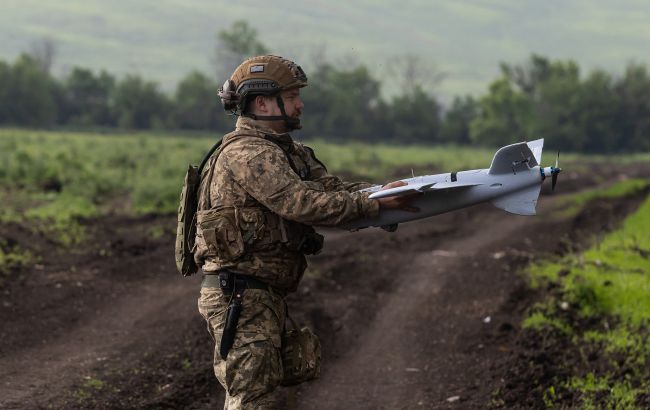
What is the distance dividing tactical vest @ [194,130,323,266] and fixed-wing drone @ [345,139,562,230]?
35 centimetres

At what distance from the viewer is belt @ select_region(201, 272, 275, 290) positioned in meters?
5.04

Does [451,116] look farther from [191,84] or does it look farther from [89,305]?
[89,305]

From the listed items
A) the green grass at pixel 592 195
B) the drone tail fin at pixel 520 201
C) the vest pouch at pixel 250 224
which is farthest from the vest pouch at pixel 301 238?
the green grass at pixel 592 195

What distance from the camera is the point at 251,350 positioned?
16.0 ft

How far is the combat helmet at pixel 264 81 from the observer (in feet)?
16.7

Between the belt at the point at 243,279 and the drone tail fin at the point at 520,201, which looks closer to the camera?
the belt at the point at 243,279

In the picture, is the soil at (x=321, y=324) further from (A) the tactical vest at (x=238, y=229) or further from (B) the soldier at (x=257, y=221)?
(A) the tactical vest at (x=238, y=229)

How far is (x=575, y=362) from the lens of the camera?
8.13 meters

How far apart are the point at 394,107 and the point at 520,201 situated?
74468 mm

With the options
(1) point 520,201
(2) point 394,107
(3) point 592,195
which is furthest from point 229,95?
(2) point 394,107

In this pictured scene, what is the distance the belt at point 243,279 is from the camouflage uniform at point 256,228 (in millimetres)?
24

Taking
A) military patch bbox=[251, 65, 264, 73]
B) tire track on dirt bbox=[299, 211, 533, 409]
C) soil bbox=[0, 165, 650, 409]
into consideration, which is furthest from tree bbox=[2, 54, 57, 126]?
military patch bbox=[251, 65, 264, 73]

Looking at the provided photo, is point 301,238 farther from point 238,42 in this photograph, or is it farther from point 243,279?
point 238,42

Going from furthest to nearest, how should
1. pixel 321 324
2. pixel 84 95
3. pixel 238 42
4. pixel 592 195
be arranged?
pixel 84 95 → pixel 238 42 → pixel 592 195 → pixel 321 324
